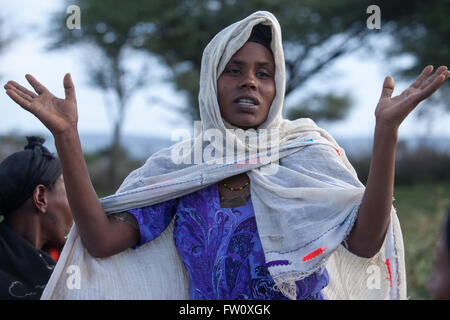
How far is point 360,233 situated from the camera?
2.26 meters

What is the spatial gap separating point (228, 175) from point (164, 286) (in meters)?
0.62

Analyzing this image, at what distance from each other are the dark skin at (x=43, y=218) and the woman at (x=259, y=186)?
0.63 metres

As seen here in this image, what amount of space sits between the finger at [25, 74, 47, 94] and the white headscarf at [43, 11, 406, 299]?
1.86ft

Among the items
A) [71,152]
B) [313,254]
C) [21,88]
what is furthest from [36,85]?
[313,254]

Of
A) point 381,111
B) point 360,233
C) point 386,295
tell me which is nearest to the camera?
point 381,111

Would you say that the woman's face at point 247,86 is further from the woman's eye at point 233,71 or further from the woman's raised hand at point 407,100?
the woman's raised hand at point 407,100

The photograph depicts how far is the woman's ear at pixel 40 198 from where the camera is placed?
3.06 m

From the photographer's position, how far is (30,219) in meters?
3.07

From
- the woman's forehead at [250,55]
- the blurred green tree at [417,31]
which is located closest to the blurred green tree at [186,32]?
the blurred green tree at [417,31]

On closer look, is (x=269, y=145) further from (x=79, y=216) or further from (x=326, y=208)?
(x=79, y=216)

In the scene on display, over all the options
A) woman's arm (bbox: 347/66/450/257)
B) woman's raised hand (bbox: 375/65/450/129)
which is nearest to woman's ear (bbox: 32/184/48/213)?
woman's arm (bbox: 347/66/450/257)

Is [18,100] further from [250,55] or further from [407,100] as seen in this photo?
[407,100]

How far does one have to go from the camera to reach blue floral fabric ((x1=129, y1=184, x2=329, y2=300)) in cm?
235
